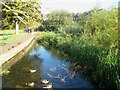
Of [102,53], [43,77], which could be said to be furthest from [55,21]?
[102,53]

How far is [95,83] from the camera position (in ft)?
53.1

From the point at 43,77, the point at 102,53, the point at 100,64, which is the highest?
the point at 102,53

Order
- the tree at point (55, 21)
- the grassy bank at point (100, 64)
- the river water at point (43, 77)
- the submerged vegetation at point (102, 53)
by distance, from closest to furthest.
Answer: the grassy bank at point (100, 64) → the submerged vegetation at point (102, 53) → the river water at point (43, 77) → the tree at point (55, 21)

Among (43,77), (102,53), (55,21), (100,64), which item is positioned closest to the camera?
(100,64)

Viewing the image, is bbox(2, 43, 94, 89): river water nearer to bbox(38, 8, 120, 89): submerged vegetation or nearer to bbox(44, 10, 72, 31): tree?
bbox(38, 8, 120, 89): submerged vegetation

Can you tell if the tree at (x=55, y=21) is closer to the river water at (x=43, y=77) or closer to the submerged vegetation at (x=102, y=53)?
the submerged vegetation at (x=102, y=53)

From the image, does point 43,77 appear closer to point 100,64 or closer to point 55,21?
point 100,64

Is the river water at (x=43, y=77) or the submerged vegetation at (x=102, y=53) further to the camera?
the river water at (x=43, y=77)

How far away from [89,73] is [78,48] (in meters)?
4.79

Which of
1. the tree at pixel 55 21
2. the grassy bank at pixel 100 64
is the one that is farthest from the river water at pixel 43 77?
the tree at pixel 55 21

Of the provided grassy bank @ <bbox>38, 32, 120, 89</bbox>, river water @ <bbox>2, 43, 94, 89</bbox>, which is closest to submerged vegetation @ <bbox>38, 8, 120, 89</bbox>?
grassy bank @ <bbox>38, 32, 120, 89</bbox>

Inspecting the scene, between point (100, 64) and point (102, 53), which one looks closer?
point (100, 64)

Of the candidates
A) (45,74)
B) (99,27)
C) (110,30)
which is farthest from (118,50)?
(99,27)

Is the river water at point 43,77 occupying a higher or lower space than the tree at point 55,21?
lower
